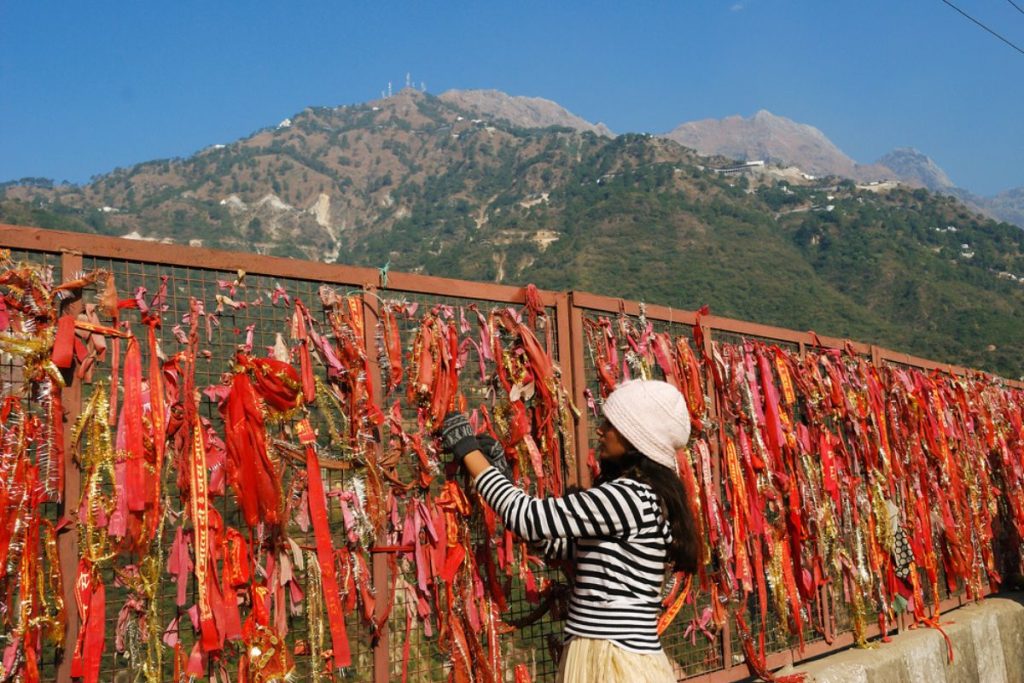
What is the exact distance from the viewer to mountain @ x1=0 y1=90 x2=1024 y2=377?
1609 inches

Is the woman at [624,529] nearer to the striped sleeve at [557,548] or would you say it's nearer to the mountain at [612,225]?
the striped sleeve at [557,548]

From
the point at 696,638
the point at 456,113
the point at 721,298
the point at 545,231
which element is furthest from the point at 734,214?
the point at 456,113

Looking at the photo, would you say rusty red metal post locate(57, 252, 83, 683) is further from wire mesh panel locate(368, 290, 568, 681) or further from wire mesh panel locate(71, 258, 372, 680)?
wire mesh panel locate(368, 290, 568, 681)

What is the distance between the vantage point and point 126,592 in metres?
2.24

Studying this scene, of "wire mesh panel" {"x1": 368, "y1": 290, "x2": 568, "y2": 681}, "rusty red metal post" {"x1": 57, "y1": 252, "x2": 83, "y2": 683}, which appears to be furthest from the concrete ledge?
"rusty red metal post" {"x1": 57, "y1": 252, "x2": 83, "y2": 683}

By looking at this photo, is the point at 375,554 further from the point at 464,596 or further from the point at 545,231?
the point at 545,231

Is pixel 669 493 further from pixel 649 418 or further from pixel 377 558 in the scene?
pixel 377 558

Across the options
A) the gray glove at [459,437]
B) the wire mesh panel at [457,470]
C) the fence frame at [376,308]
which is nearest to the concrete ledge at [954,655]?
the fence frame at [376,308]

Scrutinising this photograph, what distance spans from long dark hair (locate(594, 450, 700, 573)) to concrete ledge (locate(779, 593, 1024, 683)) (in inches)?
88.7

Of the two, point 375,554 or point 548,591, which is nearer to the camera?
point 375,554

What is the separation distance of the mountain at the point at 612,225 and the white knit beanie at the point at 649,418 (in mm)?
33833

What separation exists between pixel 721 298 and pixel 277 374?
129 ft

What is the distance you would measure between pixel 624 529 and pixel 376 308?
1129mm

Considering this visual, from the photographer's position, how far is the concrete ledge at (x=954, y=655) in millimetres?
4410
